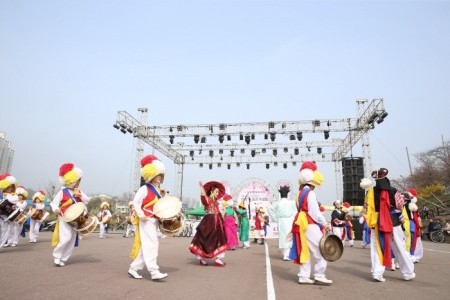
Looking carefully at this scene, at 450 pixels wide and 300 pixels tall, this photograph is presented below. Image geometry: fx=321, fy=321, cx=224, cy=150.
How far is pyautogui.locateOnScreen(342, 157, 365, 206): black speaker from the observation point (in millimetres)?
24297

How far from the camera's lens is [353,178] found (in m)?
24.3

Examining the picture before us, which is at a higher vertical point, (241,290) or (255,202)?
(255,202)

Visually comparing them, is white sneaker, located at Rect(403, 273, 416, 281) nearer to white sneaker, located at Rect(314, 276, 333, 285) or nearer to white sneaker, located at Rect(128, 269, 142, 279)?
white sneaker, located at Rect(314, 276, 333, 285)

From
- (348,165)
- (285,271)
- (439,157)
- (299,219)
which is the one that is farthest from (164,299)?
(439,157)

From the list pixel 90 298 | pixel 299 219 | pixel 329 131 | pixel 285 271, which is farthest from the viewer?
pixel 329 131

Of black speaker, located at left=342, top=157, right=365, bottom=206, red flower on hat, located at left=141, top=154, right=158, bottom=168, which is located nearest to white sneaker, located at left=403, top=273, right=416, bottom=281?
red flower on hat, located at left=141, top=154, right=158, bottom=168

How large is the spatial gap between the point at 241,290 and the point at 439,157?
184 feet

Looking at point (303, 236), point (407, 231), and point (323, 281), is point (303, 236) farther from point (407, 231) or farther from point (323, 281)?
point (407, 231)

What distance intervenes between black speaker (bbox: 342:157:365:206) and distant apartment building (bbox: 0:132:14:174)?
53.7 m

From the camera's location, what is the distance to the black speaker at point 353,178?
79.7 ft

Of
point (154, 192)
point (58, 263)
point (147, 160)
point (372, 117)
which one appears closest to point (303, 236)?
point (154, 192)

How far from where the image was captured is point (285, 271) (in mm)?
6781

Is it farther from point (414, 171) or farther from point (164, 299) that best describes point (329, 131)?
point (414, 171)

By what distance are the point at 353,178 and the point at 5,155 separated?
5606 cm
